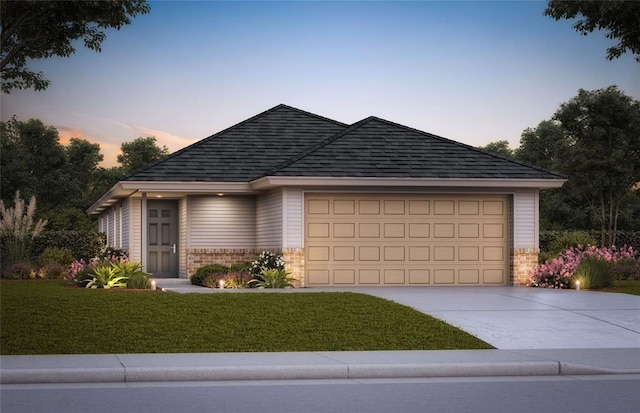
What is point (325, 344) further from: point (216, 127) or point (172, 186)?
point (216, 127)

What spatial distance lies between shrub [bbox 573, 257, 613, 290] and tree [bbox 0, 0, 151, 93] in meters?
13.8

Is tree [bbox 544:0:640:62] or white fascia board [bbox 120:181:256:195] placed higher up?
tree [bbox 544:0:640:62]

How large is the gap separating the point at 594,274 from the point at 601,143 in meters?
20.9

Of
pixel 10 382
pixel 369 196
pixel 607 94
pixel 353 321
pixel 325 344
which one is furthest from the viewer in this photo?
pixel 607 94

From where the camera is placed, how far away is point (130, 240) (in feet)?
102

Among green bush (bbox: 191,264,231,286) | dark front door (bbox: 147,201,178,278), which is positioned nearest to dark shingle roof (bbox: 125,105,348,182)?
dark front door (bbox: 147,201,178,278)

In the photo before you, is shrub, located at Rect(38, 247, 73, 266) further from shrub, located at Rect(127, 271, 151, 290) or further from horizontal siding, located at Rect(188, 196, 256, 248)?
shrub, located at Rect(127, 271, 151, 290)

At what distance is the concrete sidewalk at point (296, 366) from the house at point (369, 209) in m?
11.7

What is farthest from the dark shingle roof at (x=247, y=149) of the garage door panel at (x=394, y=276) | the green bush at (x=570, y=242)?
the green bush at (x=570, y=242)

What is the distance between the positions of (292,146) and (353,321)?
14.9m

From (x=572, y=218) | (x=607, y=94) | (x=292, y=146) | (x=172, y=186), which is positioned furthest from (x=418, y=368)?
(x=572, y=218)

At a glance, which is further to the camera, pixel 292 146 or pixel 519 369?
pixel 292 146

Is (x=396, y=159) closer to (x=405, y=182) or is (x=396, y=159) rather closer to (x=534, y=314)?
(x=405, y=182)

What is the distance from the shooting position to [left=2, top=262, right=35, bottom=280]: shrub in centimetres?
2938
